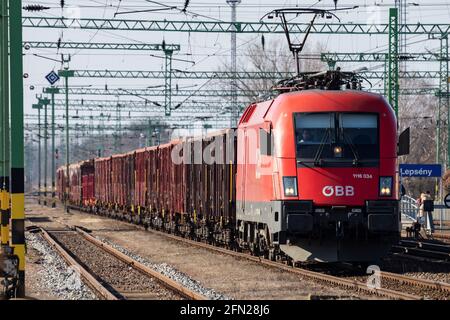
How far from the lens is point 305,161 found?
16.8 meters

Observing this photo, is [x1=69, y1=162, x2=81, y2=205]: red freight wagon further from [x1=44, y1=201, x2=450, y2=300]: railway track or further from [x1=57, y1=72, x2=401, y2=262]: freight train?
[x1=44, y1=201, x2=450, y2=300]: railway track

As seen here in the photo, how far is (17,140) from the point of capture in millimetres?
14539

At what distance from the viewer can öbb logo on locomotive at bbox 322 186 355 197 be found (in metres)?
16.7

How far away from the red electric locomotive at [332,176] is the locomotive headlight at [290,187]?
0.01 metres

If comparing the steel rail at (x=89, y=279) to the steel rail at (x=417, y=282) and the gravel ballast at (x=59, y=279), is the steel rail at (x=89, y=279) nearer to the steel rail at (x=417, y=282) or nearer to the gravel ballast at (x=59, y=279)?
the gravel ballast at (x=59, y=279)

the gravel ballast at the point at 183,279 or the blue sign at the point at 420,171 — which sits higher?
the blue sign at the point at 420,171

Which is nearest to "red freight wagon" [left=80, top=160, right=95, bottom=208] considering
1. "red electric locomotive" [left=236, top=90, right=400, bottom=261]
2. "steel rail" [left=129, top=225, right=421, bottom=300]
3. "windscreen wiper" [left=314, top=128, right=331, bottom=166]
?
"steel rail" [left=129, top=225, right=421, bottom=300]

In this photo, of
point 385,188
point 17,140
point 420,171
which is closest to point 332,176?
point 385,188

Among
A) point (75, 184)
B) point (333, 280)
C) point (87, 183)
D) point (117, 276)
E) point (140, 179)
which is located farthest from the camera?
point (75, 184)

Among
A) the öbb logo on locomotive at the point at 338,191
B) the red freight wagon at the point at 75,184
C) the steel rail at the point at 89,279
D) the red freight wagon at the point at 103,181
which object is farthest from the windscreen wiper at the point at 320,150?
the red freight wagon at the point at 75,184

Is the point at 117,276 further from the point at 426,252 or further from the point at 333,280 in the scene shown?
the point at 426,252

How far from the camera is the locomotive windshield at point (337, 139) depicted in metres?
16.9

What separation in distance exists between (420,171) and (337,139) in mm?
14734
